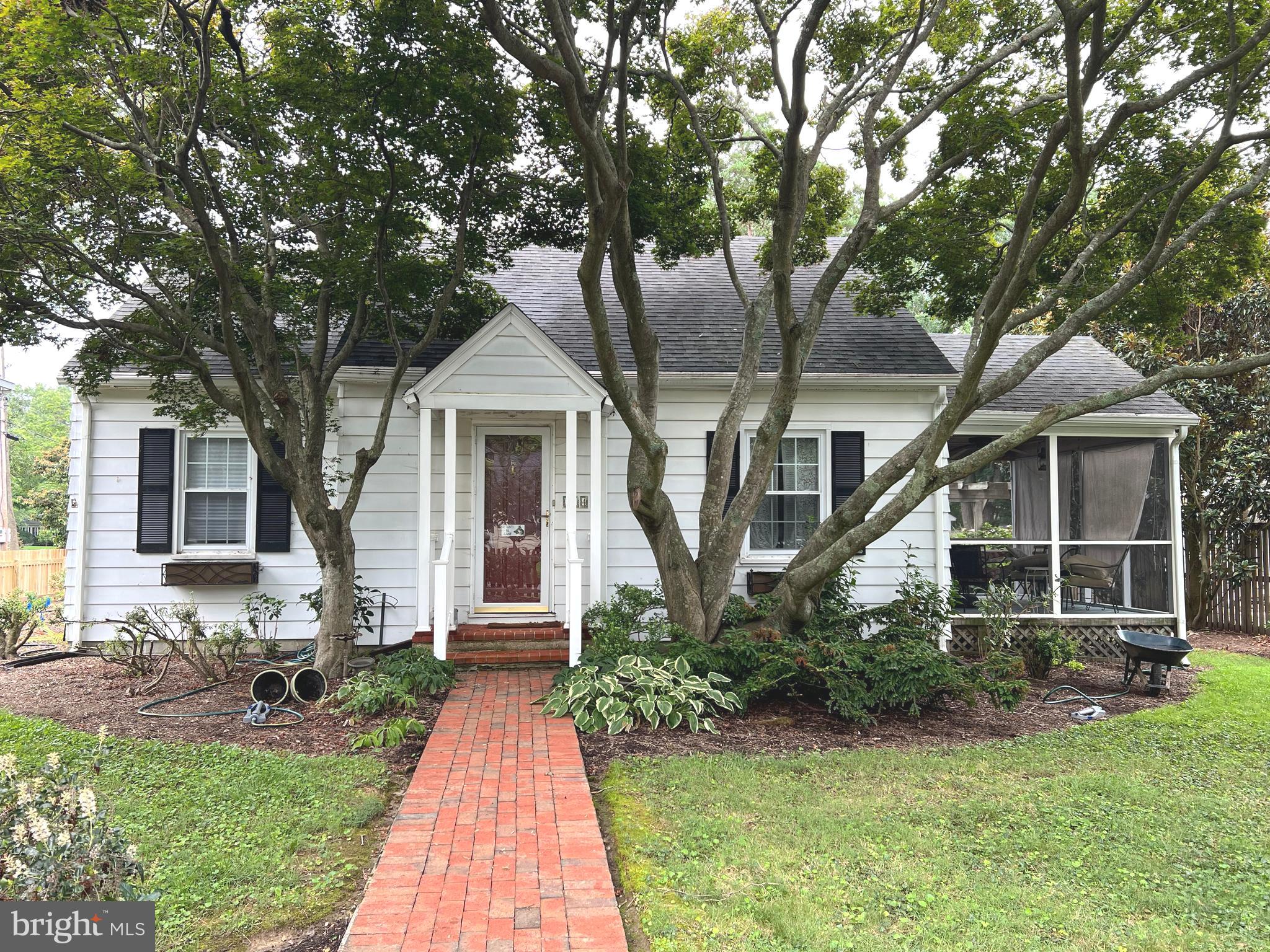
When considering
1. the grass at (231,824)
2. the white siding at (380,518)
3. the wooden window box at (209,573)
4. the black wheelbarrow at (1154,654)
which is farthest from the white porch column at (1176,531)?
the wooden window box at (209,573)

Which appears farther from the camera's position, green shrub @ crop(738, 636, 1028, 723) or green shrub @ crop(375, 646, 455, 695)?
green shrub @ crop(375, 646, 455, 695)

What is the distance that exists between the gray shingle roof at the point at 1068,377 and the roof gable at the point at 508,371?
535cm

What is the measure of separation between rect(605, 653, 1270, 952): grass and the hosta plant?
65 cm

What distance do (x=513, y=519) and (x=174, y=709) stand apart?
3719 millimetres

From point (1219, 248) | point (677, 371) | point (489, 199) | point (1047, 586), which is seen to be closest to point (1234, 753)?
point (1047, 586)

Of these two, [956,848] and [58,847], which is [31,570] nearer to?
[58,847]

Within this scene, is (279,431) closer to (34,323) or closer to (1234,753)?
(34,323)

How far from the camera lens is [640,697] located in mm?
5980

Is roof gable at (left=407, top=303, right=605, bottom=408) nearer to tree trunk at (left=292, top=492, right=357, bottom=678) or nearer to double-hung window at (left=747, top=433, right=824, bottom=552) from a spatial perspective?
tree trunk at (left=292, top=492, right=357, bottom=678)

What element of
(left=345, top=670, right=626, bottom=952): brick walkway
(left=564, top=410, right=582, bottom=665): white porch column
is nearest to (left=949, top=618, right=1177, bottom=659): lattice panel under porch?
(left=564, top=410, right=582, bottom=665): white porch column

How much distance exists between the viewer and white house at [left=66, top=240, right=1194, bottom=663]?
7695 millimetres

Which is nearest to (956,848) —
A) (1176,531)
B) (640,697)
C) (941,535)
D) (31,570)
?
(640,697)

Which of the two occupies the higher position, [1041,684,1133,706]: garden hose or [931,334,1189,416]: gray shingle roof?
[931,334,1189,416]: gray shingle roof

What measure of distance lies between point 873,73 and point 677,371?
377 cm
